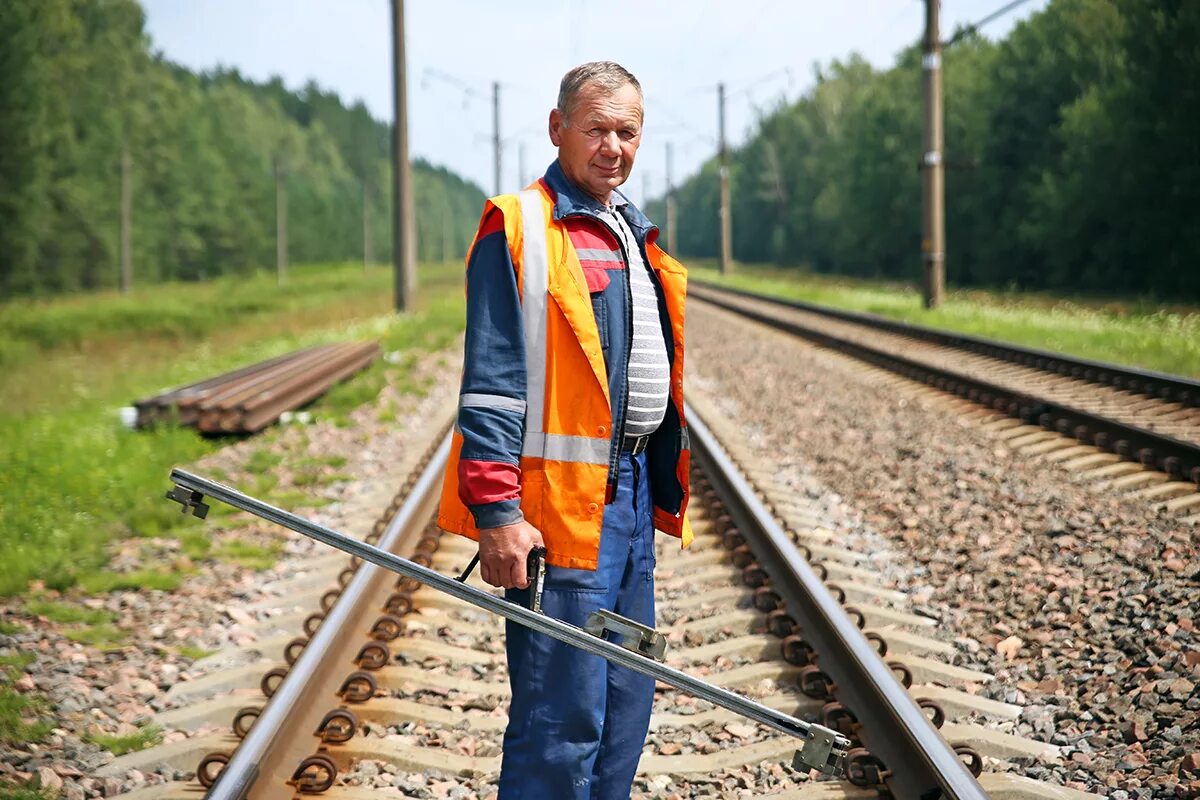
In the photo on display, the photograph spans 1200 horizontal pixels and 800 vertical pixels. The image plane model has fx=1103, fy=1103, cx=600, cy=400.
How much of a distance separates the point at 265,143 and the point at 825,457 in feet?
289

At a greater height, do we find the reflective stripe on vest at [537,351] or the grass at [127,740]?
the reflective stripe on vest at [537,351]

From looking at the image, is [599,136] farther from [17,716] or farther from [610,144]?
[17,716]

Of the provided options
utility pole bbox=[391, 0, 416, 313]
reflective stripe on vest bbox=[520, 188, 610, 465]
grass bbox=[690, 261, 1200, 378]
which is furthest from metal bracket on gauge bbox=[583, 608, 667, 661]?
utility pole bbox=[391, 0, 416, 313]

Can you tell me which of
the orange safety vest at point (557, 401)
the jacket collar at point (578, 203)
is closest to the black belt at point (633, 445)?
the orange safety vest at point (557, 401)

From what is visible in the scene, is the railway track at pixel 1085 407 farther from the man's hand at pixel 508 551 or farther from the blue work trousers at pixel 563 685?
the man's hand at pixel 508 551

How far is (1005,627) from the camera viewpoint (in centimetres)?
457

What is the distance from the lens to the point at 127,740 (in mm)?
3701

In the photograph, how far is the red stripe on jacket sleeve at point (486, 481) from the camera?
2.33 metres

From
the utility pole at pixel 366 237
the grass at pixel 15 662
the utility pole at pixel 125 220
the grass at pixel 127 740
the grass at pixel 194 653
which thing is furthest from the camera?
the utility pole at pixel 366 237

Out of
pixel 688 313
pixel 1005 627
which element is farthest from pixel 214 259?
pixel 1005 627

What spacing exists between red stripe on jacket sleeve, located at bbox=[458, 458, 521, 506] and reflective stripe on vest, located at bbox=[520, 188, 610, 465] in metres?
0.12

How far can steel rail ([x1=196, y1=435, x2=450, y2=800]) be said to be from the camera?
3.02m

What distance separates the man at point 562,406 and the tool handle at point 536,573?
0.11ft

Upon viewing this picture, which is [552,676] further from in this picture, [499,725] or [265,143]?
[265,143]
